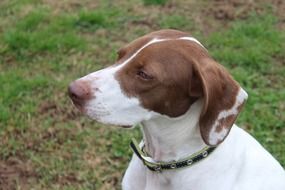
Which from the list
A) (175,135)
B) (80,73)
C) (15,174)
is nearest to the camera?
(175,135)

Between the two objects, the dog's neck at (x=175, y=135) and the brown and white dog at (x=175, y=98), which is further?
the dog's neck at (x=175, y=135)

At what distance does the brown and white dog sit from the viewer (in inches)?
105

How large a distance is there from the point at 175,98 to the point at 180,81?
0.08 meters

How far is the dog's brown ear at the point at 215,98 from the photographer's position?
103 inches

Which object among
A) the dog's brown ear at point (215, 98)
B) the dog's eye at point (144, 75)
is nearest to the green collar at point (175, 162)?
the dog's brown ear at point (215, 98)

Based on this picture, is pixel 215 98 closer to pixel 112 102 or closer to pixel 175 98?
pixel 175 98

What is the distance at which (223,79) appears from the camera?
2645mm

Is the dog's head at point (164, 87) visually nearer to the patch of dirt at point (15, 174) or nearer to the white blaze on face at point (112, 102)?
the white blaze on face at point (112, 102)

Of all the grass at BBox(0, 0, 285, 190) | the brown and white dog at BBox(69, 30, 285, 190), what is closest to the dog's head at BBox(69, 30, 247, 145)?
the brown and white dog at BBox(69, 30, 285, 190)

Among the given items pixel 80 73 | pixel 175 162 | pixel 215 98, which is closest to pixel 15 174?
pixel 80 73

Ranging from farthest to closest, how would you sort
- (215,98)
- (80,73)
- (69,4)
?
(69,4), (80,73), (215,98)

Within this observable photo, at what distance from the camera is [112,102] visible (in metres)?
2.70

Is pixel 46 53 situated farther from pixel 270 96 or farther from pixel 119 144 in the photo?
pixel 270 96

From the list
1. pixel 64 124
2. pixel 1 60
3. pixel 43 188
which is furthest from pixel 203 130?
Result: pixel 1 60
